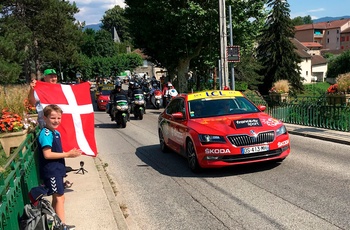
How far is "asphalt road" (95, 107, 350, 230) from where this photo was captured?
5.25m

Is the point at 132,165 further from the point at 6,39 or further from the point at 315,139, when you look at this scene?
the point at 6,39

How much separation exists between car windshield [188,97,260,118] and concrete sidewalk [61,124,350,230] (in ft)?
8.02

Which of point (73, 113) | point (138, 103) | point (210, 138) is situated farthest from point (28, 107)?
point (138, 103)

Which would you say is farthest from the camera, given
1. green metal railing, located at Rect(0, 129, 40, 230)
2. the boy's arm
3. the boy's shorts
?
the boy's shorts

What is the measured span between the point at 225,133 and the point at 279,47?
4735cm

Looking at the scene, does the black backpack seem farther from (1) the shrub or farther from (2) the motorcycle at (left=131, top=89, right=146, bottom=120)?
(2) the motorcycle at (left=131, top=89, right=146, bottom=120)

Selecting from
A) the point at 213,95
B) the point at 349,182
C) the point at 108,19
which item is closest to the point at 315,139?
the point at 213,95

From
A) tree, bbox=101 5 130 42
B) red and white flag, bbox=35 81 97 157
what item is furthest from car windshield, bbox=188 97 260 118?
tree, bbox=101 5 130 42

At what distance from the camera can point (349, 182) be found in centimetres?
661

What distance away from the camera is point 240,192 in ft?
21.2

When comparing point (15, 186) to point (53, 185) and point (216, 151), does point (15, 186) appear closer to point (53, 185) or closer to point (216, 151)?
point (53, 185)

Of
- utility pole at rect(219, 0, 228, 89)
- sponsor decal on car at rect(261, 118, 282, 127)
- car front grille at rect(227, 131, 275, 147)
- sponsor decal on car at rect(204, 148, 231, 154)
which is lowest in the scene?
sponsor decal on car at rect(204, 148, 231, 154)

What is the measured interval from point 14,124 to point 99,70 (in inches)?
3076

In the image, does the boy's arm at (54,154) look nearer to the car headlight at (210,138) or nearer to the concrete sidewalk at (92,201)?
the concrete sidewalk at (92,201)
